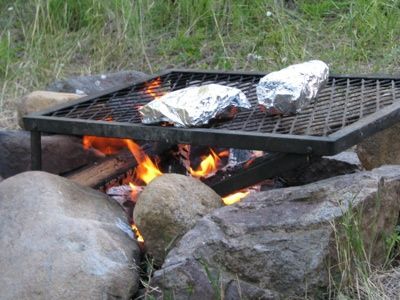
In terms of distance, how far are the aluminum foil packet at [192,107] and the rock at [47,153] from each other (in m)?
0.63

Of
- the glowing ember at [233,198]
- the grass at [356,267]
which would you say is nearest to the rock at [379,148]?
the glowing ember at [233,198]

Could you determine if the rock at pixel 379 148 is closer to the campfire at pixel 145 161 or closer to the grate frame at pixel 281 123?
the grate frame at pixel 281 123

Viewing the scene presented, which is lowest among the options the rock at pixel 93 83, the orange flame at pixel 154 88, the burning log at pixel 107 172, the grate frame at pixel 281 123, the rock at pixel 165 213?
the rock at pixel 93 83

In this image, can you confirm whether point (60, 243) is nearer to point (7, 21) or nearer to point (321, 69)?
point (321, 69)

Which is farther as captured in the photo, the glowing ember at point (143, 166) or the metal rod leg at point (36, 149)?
the glowing ember at point (143, 166)

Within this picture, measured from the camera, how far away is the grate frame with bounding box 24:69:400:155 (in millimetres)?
3346

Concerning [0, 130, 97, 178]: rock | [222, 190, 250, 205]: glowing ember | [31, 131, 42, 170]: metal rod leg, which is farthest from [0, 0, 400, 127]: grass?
[222, 190, 250, 205]: glowing ember

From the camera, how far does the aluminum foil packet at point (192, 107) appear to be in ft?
11.7

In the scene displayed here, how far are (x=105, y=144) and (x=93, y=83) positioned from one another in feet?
3.53

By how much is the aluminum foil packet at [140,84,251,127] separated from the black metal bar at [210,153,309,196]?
0.25 metres

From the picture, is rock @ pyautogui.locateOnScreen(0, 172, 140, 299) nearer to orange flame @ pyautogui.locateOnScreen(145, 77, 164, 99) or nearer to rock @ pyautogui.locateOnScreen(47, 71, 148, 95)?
orange flame @ pyautogui.locateOnScreen(145, 77, 164, 99)

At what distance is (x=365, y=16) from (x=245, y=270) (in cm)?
362

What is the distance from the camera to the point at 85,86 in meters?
5.25

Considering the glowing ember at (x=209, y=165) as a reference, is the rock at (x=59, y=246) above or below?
above
